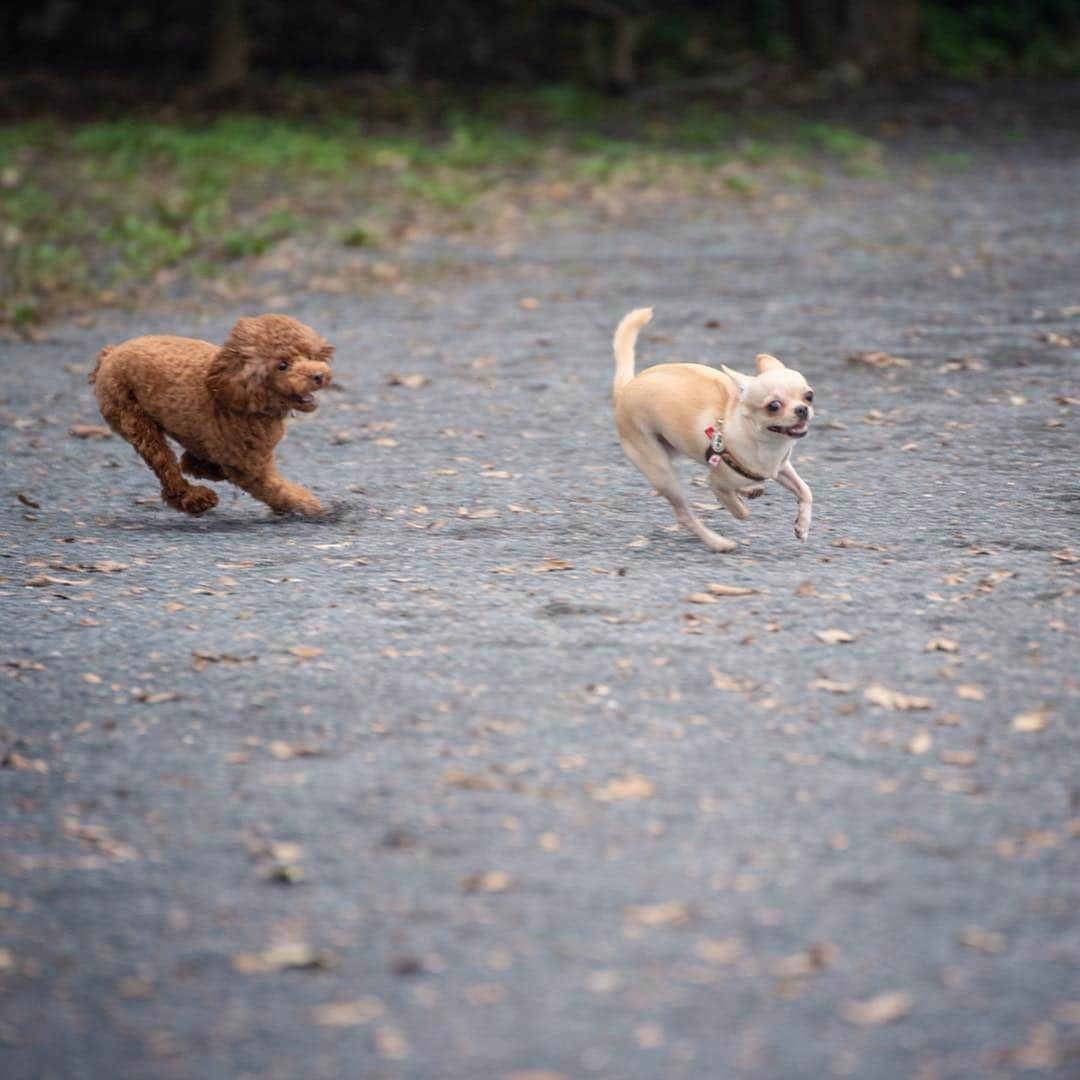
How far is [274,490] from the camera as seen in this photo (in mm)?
6711

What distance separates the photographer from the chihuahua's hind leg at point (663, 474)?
19.8 ft

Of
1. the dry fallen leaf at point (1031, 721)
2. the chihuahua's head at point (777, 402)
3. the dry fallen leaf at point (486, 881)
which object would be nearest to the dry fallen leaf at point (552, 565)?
the chihuahua's head at point (777, 402)

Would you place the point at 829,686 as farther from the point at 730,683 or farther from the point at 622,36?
the point at 622,36

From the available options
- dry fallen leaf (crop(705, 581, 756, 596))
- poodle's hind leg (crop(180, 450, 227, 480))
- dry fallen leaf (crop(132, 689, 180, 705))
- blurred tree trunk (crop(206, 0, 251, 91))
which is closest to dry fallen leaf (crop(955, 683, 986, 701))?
dry fallen leaf (crop(705, 581, 756, 596))

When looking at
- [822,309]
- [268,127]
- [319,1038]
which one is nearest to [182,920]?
[319,1038]

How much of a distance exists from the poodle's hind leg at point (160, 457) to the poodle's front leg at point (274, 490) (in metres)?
0.21

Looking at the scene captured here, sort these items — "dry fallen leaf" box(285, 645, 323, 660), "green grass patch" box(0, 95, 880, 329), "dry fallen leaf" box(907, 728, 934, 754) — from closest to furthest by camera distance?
"dry fallen leaf" box(907, 728, 934, 754) → "dry fallen leaf" box(285, 645, 323, 660) → "green grass patch" box(0, 95, 880, 329)

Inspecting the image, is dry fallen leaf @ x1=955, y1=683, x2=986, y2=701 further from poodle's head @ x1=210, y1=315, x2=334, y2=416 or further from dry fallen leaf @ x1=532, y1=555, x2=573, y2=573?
poodle's head @ x1=210, y1=315, x2=334, y2=416

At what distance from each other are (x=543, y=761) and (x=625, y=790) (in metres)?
0.29

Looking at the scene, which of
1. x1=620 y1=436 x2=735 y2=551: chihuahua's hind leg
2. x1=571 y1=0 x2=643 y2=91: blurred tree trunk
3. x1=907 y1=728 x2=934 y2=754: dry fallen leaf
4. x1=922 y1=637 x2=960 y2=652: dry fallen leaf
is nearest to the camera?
x1=907 y1=728 x2=934 y2=754: dry fallen leaf

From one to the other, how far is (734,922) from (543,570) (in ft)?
8.66

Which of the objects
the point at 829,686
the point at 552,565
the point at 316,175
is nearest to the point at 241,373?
the point at 552,565

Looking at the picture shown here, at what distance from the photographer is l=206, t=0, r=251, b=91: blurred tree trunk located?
75.2 ft

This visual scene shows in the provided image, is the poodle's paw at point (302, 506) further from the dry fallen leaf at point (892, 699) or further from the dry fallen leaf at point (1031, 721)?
the dry fallen leaf at point (1031, 721)
